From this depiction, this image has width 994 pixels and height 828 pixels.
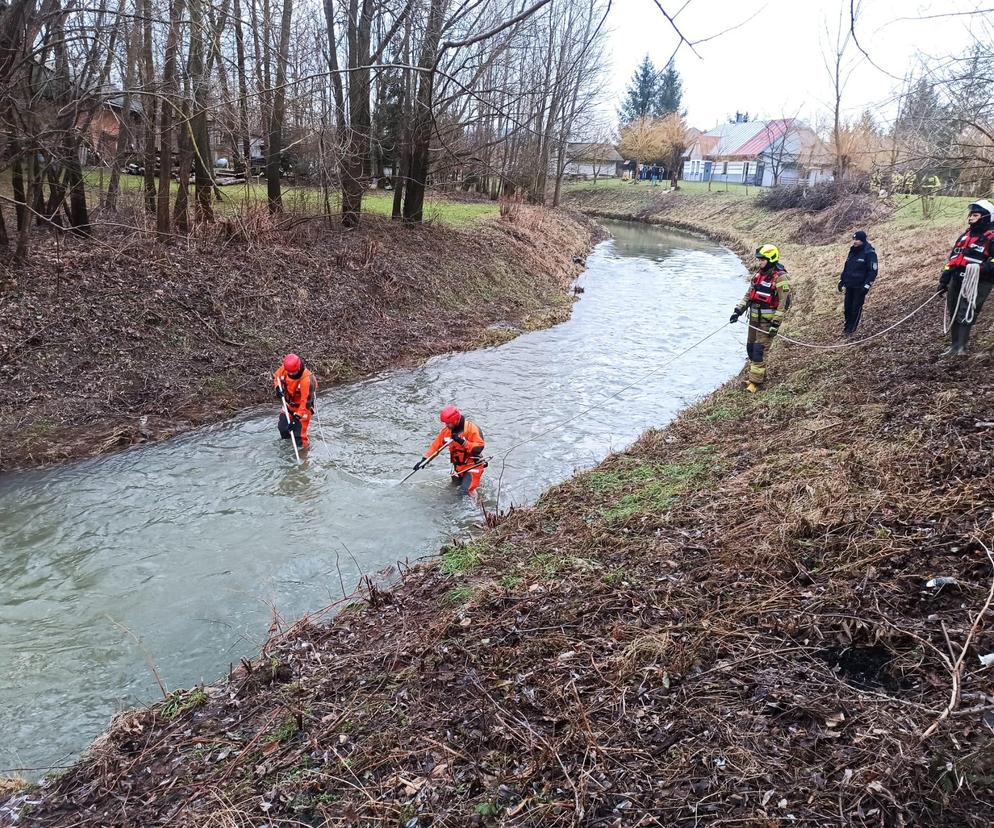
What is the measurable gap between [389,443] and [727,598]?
670 cm

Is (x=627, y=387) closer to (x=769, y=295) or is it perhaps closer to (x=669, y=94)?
(x=769, y=295)

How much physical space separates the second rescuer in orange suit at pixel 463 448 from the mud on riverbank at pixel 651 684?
79.7 inches

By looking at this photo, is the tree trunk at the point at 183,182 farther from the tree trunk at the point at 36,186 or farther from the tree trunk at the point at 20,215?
the tree trunk at the point at 20,215

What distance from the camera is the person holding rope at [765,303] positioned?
985 cm

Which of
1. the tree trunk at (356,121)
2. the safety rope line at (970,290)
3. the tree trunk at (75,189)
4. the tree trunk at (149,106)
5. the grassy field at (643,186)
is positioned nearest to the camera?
the safety rope line at (970,290)

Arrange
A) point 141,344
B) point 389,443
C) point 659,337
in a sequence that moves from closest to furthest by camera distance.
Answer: point 389,443, point 141,344, point 659,337

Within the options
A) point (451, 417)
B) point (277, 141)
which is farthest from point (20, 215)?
point (451, 417)

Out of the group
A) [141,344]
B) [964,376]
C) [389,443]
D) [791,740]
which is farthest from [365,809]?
[141,344]

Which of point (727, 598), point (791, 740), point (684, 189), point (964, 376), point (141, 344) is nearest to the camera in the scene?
point (791, 740)

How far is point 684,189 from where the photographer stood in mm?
57250

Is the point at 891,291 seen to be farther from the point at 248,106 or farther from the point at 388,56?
the point at 388,56

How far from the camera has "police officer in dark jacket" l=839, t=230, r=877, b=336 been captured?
447 inches

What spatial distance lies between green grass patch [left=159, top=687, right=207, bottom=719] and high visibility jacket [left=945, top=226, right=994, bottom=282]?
9488 millimetres

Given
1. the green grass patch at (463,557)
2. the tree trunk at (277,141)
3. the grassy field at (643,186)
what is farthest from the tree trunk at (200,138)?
the grassy field at (643,186)
